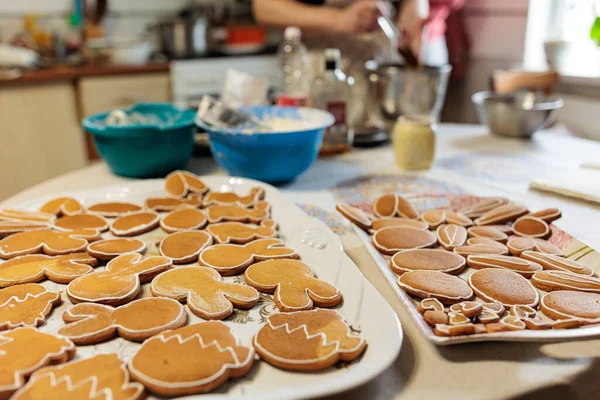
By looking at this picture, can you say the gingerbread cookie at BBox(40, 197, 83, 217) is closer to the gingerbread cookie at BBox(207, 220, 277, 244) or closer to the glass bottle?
the gingerbread cookie at BBox(207, 220, 277, 244)

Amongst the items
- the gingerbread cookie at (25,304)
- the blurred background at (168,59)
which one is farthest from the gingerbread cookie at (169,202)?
the blurred background at (168,59)

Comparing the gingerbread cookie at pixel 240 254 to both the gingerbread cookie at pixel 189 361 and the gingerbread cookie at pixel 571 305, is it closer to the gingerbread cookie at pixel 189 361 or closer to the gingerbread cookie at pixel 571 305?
the gingerbread cookie at pixel 189 361

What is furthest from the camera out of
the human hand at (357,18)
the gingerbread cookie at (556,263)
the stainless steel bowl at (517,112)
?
the human hand at (357,18)

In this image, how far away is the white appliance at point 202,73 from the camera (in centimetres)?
291

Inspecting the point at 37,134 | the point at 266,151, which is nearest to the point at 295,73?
the point at 266,151

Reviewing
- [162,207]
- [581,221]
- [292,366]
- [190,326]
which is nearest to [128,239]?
[162,207]

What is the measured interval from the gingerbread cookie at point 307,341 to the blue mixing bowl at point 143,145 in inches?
28.8

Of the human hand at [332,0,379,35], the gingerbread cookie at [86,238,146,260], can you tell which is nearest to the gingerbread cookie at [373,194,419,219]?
the gingerbread cookie at [86,238,146,260]

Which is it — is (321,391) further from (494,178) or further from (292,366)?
(494,178)

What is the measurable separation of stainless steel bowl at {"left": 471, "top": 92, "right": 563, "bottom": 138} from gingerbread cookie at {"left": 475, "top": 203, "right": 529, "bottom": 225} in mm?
663

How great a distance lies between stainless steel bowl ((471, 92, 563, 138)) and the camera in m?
1.53

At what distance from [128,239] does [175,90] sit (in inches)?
85.7

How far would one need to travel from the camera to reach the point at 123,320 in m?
0.64

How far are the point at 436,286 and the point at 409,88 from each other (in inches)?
36.1
